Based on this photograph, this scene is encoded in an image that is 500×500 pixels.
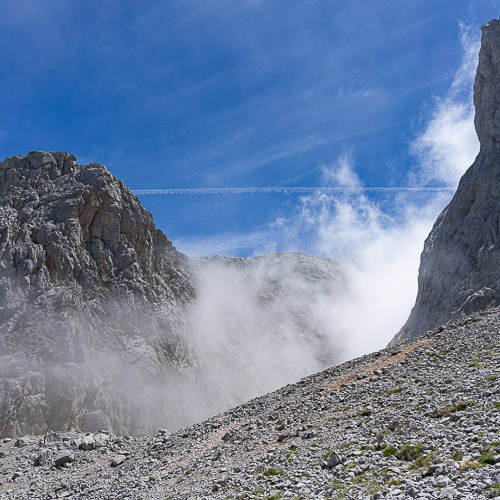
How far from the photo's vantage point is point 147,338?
99000mm

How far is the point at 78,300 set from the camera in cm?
8788

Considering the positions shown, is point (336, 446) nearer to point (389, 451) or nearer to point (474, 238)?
point (389, 451)

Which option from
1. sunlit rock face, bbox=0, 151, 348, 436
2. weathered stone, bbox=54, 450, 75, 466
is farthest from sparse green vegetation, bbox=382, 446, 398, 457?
sunlit rock face, bbox=0, 151, 348, 436

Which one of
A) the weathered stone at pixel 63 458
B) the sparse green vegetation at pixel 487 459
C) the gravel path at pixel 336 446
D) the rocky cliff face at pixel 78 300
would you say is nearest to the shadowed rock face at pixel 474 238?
the gravel path at pixel 336 446

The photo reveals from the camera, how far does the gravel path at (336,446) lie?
1349cm

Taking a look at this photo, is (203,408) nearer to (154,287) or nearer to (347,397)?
(154,287)

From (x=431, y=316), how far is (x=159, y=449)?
185 feet

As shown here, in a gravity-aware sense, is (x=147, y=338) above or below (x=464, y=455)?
above

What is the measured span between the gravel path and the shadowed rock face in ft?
80.0

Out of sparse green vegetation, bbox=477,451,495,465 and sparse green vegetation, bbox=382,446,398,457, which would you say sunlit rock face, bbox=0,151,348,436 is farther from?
sparse green vegetation, bbox=477,451,495,465

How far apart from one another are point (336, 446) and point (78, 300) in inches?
3132

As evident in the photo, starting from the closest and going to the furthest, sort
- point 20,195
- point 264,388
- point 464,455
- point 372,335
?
point 464,455 → point 20,195 → point 264,388 → point 372,335

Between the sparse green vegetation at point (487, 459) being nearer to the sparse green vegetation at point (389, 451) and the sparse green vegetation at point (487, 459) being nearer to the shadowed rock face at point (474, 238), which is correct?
the sparse green vegetation at point (389, 451)

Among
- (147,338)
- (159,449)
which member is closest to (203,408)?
(147,338)
